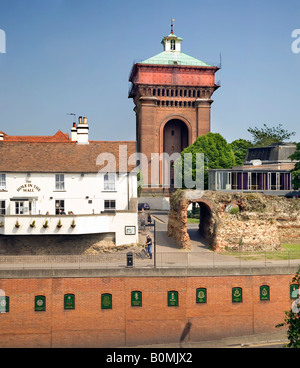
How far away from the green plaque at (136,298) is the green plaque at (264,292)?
7.05 m

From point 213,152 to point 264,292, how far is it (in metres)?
42.4

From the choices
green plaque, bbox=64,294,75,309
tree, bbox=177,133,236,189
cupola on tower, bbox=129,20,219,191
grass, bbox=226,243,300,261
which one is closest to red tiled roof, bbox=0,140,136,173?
grass, bbox=226,243,300,261

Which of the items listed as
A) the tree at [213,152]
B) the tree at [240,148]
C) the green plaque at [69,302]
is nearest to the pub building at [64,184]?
the green plaque at [69,302]

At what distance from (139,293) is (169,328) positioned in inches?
102

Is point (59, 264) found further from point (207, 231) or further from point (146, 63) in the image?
point (146, 63)

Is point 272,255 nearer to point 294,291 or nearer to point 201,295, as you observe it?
point 294,291

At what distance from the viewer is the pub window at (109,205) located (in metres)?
38.4

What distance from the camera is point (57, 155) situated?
39312 millimetres

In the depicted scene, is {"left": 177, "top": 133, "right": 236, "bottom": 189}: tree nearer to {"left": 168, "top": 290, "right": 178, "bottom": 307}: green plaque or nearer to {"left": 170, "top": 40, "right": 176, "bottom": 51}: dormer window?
{"left": 170, "top": 40, "right": 176, "bottom": 51}: dormer window

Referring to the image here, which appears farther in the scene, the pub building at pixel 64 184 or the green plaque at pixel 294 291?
the pub building at pixel 64 184

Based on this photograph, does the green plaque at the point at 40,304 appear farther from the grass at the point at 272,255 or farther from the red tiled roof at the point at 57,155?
the grass at the point at 272,255

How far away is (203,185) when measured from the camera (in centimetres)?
→ 6925

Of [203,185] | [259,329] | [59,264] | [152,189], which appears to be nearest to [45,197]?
[59,264]

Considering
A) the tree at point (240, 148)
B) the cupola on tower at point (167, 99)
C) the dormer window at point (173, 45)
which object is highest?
the dormer window at point (173, 45)
